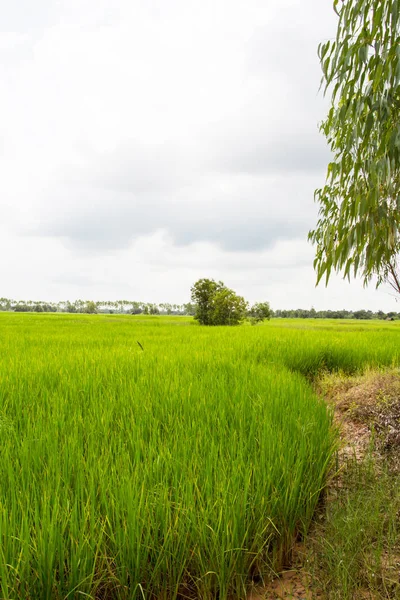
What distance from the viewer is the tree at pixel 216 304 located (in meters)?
34.6

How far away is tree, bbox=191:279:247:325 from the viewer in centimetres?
3459

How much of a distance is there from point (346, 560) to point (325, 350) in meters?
7.15

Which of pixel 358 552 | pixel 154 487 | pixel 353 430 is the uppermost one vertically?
pixel 154 487

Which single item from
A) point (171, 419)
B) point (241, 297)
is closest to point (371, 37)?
point (171, 419)

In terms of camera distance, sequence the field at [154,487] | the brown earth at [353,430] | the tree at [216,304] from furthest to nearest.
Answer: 1. the tree at [216,304]
2. the brown earth at [353,430]
3. the field at [154,487]

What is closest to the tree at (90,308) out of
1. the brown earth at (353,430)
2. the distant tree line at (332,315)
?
the distant tree line at (332,315)

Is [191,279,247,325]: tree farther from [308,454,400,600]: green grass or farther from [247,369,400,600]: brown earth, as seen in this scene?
[308,454,400,600]: green grass

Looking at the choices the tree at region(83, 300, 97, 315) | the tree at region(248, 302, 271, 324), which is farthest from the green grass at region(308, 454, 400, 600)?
the tree at region(83, 300, 97, 315)

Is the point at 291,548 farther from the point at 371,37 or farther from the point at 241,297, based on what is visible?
the point at 241,297

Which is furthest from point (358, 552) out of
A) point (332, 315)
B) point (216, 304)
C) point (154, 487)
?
point (332, 315)

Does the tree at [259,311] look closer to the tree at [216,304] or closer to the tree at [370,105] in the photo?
the tree at [216,304]

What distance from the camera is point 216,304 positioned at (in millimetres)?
34812

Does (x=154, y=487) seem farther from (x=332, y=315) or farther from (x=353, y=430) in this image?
(x=332, y=315)

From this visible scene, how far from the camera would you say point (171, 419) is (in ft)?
10.4
